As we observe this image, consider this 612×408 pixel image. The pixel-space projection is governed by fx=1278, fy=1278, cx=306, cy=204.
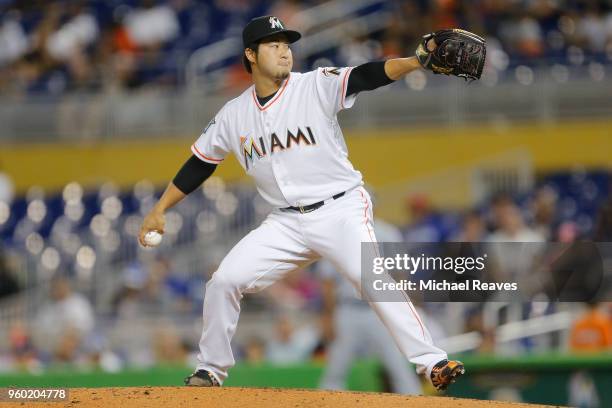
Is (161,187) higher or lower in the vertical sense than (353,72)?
lower

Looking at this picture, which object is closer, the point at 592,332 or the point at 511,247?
the point at 592,332

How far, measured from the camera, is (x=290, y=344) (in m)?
10.9

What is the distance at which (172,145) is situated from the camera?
15.7 metres

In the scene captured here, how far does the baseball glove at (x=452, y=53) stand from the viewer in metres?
6.06

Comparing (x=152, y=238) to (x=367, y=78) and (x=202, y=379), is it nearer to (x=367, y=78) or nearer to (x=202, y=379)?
(x=202, y=379)

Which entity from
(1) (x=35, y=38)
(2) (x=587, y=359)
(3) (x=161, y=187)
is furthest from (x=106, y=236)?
(2) (x=587, y=359)

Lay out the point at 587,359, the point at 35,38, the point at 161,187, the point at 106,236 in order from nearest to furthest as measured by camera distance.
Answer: the point at 587,359 < the point at 106,236 < the point at 161,187 < the point at 35,38

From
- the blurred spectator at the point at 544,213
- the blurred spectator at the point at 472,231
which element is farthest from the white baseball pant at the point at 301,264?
the blurred spectator at the point at 544,213

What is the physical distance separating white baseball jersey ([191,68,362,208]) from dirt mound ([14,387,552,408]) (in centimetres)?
97

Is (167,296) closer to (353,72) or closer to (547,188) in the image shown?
(547,188)

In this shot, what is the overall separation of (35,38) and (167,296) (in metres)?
5.67

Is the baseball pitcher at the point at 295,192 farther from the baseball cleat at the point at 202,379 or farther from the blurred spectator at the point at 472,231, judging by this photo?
the blurred spectator at the point at 472,231
